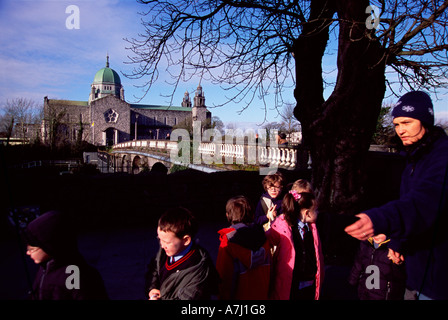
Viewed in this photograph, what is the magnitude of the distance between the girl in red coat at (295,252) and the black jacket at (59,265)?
1.73 meters

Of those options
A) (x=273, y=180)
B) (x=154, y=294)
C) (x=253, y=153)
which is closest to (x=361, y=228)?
(x=154, y=294)

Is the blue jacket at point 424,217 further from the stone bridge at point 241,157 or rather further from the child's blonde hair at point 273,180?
the stone bridge at point 241,157

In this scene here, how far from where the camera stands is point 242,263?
115 inches

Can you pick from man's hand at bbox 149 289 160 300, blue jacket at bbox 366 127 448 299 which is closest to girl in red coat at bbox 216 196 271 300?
man's hand at bbox 149 289 160 300

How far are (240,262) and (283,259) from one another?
1.71 feet

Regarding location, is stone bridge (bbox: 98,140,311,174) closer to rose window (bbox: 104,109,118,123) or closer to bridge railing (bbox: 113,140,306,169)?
bridge railing (bbox: 113,140,306,169)

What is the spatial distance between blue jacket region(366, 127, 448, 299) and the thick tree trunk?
2.81 metres

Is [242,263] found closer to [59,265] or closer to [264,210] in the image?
[59,265]

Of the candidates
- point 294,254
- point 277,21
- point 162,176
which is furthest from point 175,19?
point 294,254

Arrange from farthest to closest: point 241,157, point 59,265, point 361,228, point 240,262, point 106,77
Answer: point 106,77
point 241,157
point 240,262
point 59,265
point 361,228

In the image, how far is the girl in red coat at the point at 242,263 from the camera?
2.90 metres

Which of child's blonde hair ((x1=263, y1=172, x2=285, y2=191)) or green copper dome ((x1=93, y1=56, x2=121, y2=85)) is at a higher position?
green copper dome ((x1=93, y1=56, x2=121, y2=85))

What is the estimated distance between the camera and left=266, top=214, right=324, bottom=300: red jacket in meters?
3.16

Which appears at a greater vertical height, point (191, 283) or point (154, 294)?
point (191, 283)
